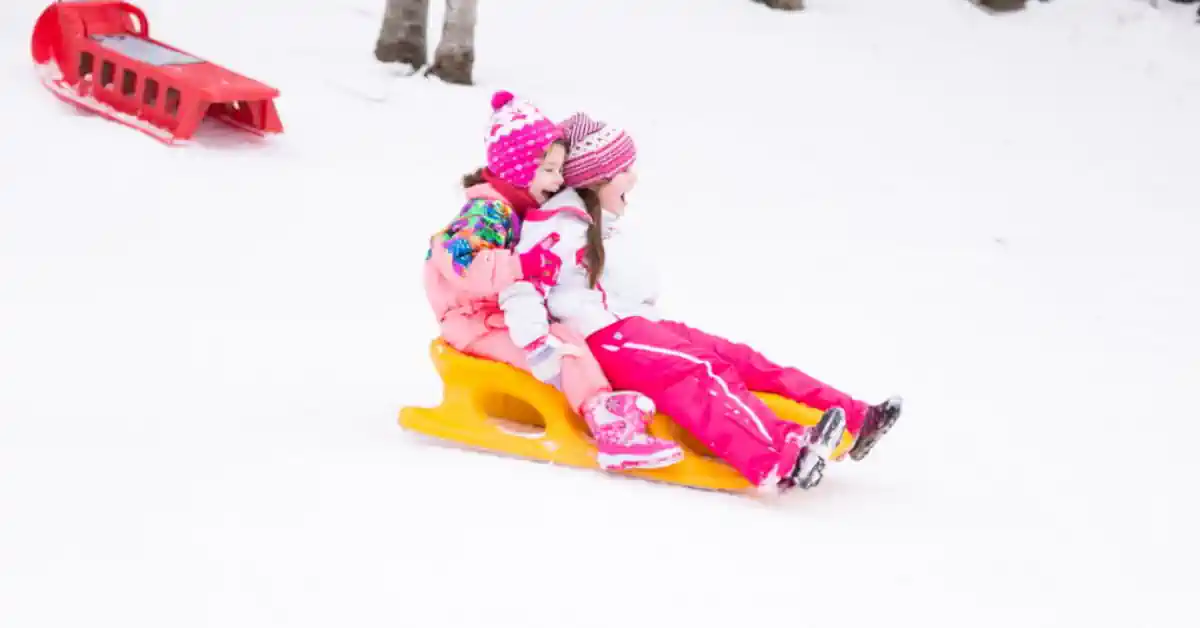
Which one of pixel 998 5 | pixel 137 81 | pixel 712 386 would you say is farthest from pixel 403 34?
pixel 998 5

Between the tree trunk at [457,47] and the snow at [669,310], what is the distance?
0.18m

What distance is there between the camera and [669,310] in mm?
5281

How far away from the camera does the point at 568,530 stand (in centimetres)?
261

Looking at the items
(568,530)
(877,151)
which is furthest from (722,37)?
(568,530)

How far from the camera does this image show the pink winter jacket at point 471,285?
3.17m

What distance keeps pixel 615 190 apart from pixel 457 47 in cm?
437

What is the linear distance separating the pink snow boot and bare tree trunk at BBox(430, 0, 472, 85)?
4.69 meters

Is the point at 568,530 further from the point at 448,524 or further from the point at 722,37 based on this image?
the point at 722,37

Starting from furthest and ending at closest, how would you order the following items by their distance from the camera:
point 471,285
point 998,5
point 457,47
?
point 998,5, point 457,47, point 471,285

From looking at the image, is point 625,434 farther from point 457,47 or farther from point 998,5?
point 998,5

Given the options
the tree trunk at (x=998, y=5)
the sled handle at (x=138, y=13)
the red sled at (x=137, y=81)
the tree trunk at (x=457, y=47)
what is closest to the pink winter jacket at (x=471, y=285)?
the red sled at (x=137, y=81)

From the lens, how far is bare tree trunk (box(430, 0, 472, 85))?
746cm

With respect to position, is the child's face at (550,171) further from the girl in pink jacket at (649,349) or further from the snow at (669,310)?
the snow at (669,310)

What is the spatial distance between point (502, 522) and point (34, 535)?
0.90 metres
